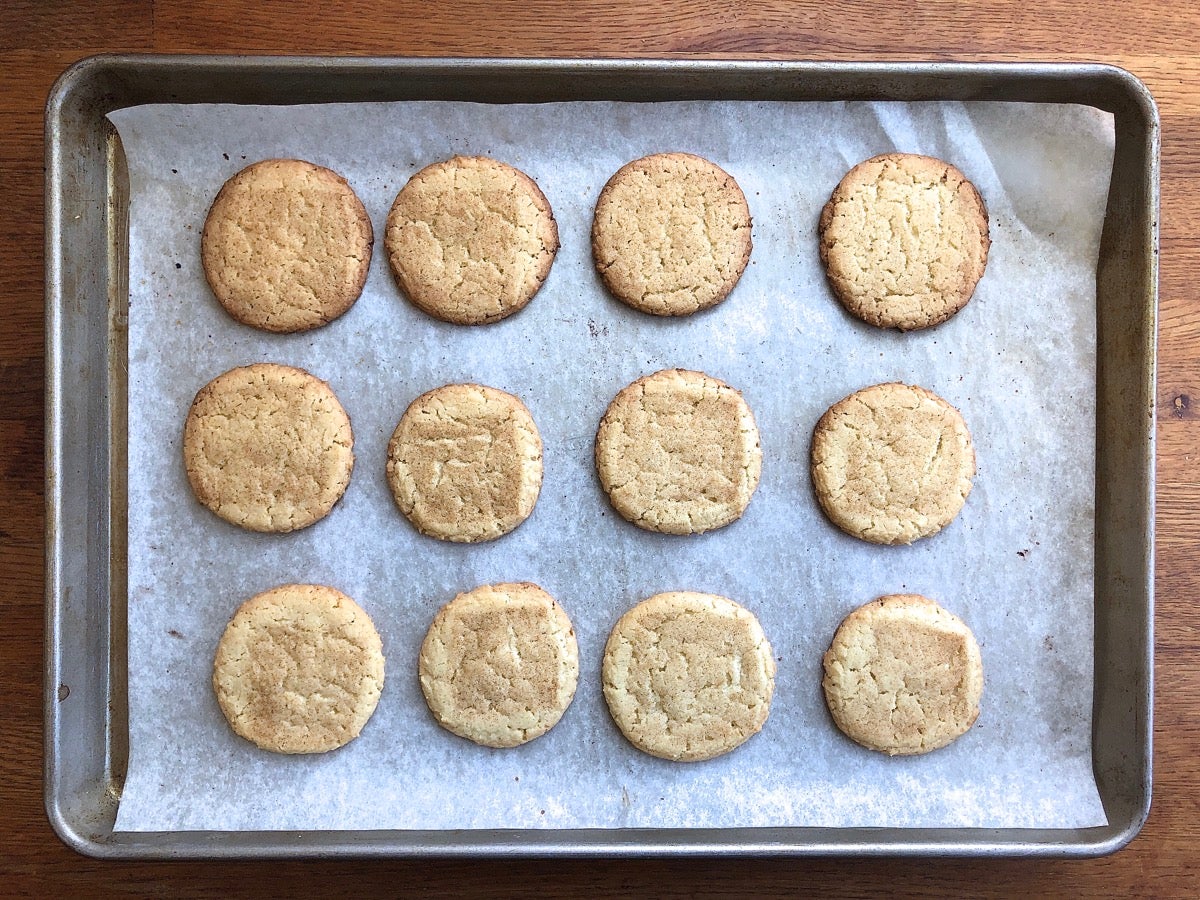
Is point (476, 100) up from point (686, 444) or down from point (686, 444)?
up

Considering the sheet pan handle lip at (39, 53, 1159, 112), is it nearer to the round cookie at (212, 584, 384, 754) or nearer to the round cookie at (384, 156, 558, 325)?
the round cookie at (384, 156, 558, 325)

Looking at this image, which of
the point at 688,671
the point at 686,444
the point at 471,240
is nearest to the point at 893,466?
the point at 686,444

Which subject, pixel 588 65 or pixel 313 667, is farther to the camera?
pixel 313 667

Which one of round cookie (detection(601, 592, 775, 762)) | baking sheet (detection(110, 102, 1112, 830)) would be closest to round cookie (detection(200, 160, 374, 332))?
→ baking sheet (detection(110, 102, 1112, 830))

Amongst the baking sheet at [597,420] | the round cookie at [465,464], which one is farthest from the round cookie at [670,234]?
the round cookie at [465,464]

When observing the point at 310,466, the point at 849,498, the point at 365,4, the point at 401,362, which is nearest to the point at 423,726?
the point at 310,466

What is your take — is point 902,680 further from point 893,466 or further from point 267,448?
point 267,448

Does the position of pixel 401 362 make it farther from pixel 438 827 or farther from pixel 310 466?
pixel 438 827

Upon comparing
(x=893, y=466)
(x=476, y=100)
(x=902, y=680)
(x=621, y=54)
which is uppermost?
(x=621, y=54)
